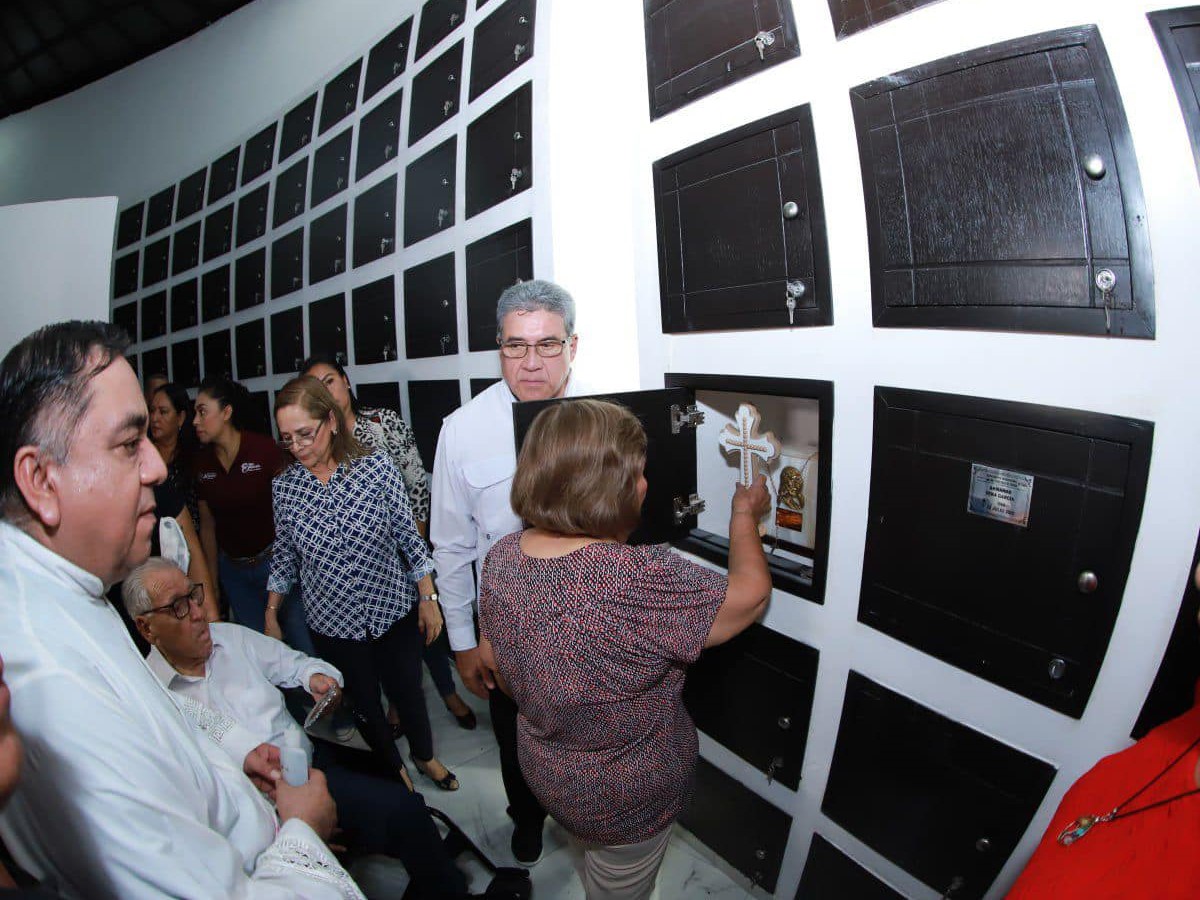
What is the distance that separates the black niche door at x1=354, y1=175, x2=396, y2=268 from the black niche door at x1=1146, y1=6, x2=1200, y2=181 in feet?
6.30

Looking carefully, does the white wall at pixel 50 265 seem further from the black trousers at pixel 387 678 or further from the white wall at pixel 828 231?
the black trousers at pixel 387 678

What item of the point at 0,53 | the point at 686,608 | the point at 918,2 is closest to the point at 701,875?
the point at 686,608

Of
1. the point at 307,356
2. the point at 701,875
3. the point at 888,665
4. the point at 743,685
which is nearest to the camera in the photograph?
the point at 888,665

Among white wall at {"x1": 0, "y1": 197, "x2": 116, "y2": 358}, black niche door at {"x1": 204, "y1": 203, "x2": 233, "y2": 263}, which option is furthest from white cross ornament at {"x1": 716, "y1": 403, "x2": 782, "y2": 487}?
black niche door at {"x1": 204, "y1": 203, "x2": 233, "y2": 263}

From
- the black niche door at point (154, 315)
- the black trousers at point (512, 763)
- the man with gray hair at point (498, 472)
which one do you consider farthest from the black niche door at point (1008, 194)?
the black niche door at point (154, 315)

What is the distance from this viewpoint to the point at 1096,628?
3.07 feet

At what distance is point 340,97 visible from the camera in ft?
6.64

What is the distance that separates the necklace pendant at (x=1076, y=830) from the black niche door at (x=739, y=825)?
0.85 meters

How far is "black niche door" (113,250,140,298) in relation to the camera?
7.62 ft

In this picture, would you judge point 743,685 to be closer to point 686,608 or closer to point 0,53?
point 686,608

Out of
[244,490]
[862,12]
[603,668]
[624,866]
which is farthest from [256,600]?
[862,12]

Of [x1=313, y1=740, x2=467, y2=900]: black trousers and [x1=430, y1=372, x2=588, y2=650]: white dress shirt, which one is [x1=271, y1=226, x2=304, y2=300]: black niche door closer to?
[x1=430, y1=372, x2=588, y2=650]: white dress shirt

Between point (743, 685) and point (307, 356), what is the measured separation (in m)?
1.99

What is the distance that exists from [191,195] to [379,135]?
83 centimetres
